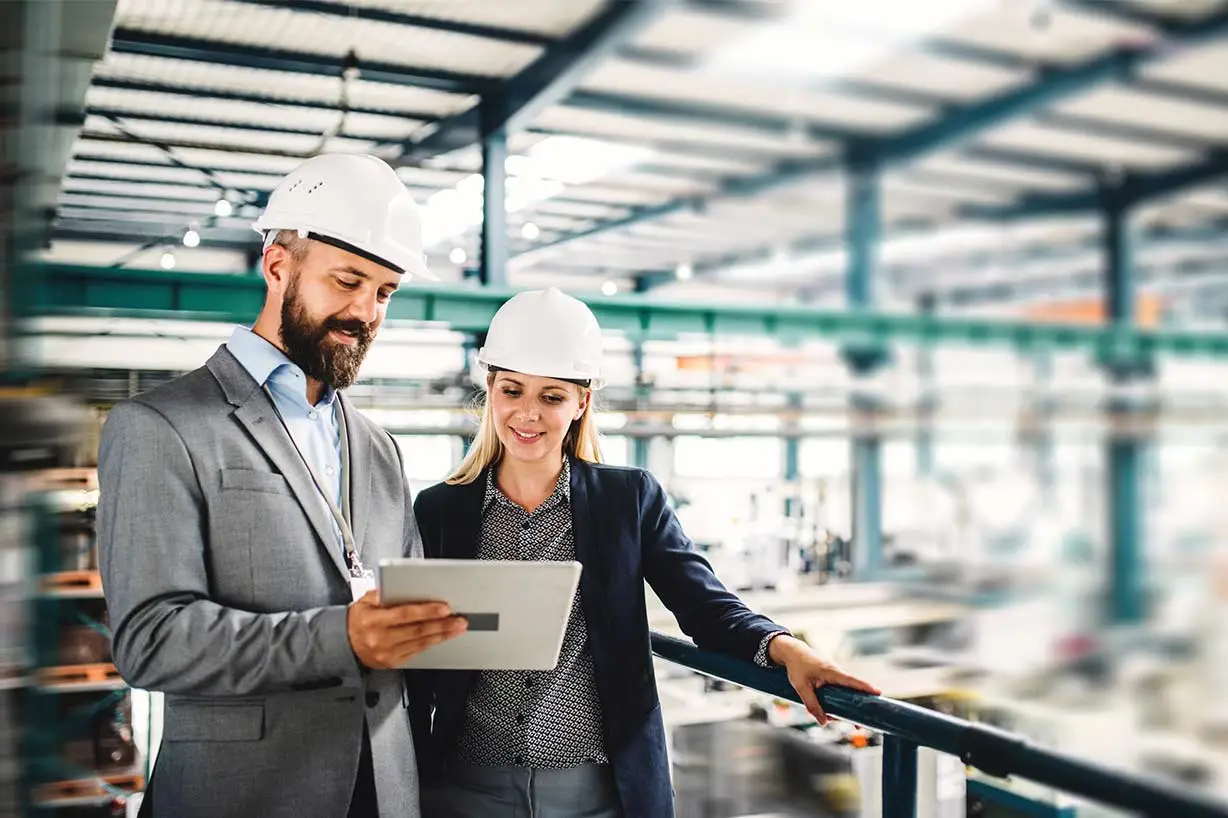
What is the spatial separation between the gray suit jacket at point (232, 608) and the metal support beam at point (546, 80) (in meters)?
6.41

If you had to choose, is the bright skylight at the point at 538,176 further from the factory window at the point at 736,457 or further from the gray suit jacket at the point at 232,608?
the gray suit jacket at the point at 232,608

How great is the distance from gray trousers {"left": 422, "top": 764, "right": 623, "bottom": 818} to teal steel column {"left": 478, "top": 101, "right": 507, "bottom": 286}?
729cm

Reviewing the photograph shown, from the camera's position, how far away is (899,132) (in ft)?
36.1

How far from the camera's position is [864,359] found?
1079cm

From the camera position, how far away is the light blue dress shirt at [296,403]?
1.95 m

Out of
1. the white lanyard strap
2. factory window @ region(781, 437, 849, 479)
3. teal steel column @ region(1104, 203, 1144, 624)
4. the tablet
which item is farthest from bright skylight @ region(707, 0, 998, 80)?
factory window @ region(781, 437, 849, 479)

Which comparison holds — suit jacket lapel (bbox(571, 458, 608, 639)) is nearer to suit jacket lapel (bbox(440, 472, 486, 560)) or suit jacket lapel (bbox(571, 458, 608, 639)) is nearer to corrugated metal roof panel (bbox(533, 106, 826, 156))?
suit jacket lapel (bbox(440, 472, 486, 560))

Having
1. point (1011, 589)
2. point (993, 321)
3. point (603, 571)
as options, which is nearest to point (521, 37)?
point (993, 321)

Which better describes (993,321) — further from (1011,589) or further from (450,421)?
(450,421)

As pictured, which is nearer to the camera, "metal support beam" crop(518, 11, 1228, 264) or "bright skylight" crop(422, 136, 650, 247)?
"metal support beam" crop(518, 11, 1228, 264)

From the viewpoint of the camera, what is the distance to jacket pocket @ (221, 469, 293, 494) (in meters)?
1.80

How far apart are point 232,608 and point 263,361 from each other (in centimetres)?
47

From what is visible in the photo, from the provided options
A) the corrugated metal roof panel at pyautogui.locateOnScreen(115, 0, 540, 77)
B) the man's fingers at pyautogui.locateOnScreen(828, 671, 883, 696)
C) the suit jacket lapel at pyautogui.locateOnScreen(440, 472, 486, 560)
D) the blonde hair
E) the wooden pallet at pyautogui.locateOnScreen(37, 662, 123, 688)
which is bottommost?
the wooden pallet at pyautogui.locateOnScreen(37, 662, 123, 688)

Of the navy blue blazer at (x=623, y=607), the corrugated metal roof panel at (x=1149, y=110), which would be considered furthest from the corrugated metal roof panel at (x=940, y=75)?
the navy blue blazer at (x=623, y=607)
